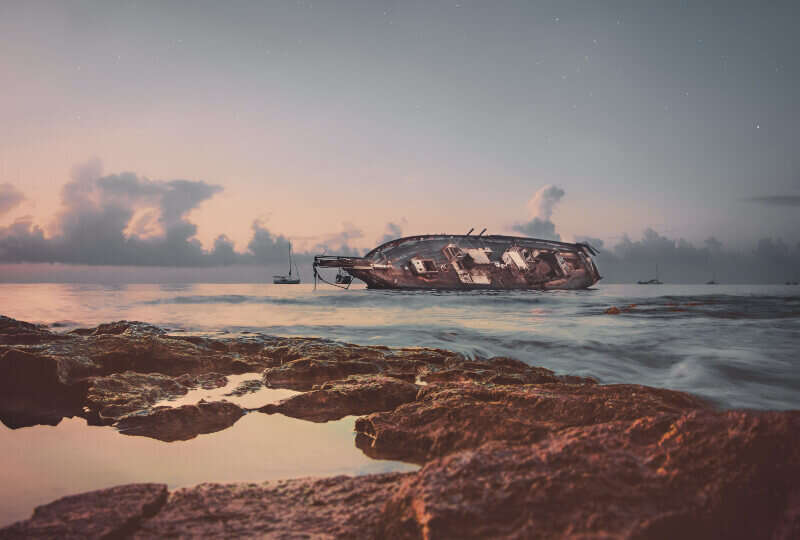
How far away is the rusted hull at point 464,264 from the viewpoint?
42.7m

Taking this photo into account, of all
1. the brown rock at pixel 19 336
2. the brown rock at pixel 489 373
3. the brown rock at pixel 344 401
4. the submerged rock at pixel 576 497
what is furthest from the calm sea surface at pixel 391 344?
the brown rock at pixel 19 336

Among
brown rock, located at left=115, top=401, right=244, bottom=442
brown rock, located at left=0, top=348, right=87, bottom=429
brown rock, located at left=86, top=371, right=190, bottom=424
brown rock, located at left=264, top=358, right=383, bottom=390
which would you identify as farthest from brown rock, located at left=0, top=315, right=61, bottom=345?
brown rock, located at left=115, top=401, right=244, bottom=442

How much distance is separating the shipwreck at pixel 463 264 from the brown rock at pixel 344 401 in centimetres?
3717

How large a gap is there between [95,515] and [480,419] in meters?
2.42

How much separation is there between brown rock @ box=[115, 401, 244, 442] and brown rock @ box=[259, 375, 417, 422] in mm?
462

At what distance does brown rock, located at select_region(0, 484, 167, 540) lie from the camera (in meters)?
1.86

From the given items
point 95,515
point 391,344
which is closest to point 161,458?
point 95,515

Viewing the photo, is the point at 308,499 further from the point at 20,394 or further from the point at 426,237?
the point at 426,237

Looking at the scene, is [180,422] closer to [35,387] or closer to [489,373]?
[35,387]

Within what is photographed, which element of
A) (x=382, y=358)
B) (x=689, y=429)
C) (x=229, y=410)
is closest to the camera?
(x=689, y=429)

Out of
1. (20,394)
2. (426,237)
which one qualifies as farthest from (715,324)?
(426,237)

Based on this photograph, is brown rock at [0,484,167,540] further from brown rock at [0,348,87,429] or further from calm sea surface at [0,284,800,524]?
brown rock at [0,348,87,429]

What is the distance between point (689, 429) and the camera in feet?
6.88

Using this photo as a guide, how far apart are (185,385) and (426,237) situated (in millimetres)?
39441
